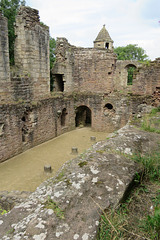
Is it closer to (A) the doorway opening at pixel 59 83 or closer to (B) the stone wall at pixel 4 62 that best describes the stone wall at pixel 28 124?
(B) the stone wall at pixel 4 62

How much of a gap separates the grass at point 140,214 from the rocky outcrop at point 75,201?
93mm

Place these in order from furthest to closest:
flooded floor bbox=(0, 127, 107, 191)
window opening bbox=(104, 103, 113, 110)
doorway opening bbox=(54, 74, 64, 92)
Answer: window opening bbox=(104, 103, 113, 110)
doorway opening bbox=(54, 74, 64, 92)
flooded floor bbox=(0, 127, 107, 191)

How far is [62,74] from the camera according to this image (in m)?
13.5

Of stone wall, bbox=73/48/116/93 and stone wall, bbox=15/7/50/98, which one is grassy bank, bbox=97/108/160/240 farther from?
stone wall, bbox=73/48/116/93

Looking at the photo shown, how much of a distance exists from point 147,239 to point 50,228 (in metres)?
0.84

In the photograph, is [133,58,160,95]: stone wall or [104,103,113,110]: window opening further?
[104,103,113,110]: window opening

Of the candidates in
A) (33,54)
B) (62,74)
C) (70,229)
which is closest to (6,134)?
(33,54)

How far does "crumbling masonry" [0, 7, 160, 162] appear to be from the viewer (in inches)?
344

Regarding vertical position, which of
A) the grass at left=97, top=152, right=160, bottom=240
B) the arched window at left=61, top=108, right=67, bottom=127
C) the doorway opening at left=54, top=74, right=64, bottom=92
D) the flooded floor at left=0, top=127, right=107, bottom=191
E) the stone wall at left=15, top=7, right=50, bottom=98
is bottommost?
Result: the flooded floor at left=0, top=127, right=107, bottom=191

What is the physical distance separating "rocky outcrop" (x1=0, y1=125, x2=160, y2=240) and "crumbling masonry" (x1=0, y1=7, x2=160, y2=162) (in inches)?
254

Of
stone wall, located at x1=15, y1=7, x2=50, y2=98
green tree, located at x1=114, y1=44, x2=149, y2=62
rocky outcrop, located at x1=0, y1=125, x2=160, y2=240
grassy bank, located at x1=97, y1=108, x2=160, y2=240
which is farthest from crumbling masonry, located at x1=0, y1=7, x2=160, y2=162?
green tree, located at x1=114, y1=44, x2=149, y2=62

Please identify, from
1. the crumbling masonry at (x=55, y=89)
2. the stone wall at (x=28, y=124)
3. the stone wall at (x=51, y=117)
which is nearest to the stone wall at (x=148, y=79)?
the crumbling masonry at (x=55, y=89)

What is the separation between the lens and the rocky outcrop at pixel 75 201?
176 cm

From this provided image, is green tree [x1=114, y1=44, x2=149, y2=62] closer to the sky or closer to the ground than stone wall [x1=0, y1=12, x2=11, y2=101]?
closer to the sky
